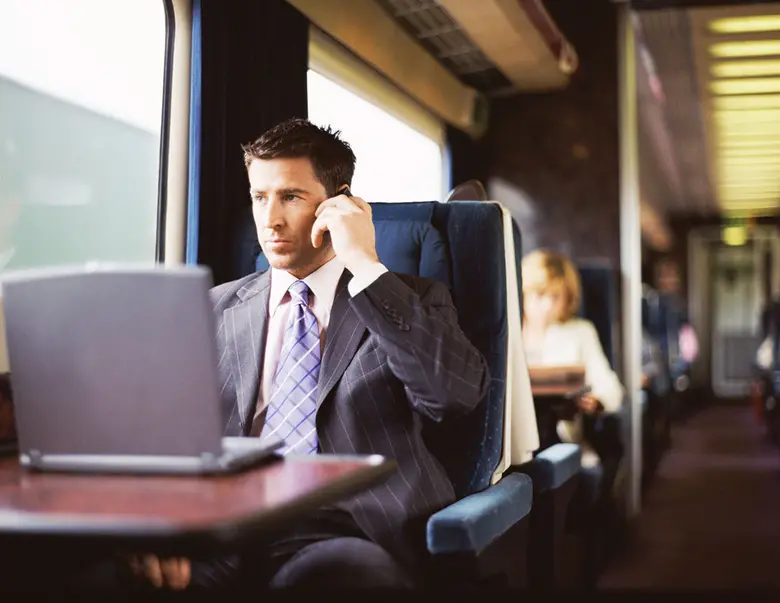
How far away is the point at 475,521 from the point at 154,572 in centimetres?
57

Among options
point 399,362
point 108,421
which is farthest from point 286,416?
point 108,421

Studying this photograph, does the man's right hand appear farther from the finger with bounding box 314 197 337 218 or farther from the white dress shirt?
the finger with bounding box 314 197 337 218

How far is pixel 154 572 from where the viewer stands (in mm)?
1569

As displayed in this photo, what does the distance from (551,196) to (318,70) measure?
2.48 metres

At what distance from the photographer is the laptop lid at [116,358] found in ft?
3.81

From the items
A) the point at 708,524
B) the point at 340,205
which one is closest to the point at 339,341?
the point at 340,205

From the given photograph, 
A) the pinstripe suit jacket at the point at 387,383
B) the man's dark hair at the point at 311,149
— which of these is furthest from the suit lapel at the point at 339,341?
the man's dark hair at the point at 311,149

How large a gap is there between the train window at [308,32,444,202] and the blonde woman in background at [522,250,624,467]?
592mm

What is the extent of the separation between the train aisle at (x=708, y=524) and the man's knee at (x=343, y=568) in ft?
7.36

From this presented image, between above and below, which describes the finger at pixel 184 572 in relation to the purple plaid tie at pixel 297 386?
below

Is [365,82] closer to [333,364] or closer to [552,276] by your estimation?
[552,276]

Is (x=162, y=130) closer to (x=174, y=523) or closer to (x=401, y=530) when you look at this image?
(x=401, y=530)

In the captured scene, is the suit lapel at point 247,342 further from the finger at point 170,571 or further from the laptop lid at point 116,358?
the laptop lid at point 116,358

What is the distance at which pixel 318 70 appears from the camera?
292cm
